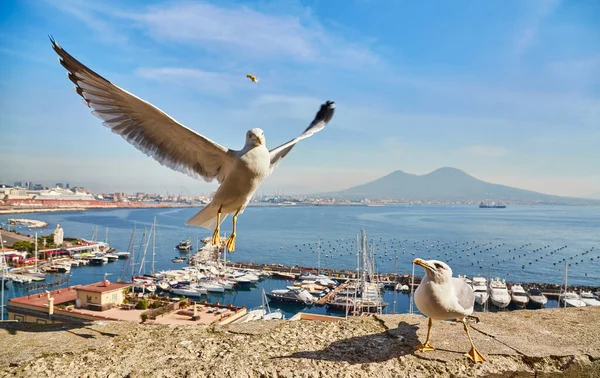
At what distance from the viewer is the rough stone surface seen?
1610 mm

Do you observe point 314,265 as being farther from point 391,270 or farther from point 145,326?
point 145,326

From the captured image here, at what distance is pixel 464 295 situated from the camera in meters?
2.13

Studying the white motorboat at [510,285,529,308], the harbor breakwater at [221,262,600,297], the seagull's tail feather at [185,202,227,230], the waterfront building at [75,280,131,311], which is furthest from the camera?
the harbor breakwater at [221,262,600,297]

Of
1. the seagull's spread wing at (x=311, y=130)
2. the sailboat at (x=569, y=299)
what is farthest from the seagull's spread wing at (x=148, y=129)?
the sailboat at (x=569, y=299)

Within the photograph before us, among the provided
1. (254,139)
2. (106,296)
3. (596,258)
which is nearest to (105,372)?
(254,139)

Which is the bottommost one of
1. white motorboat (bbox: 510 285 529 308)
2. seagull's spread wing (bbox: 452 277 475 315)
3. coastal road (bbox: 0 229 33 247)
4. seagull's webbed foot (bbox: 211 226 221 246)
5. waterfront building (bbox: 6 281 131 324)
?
coastal road (bbox: 0 229 33 247)

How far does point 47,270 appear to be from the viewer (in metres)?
31.0

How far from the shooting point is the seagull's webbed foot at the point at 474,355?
5.90 feet

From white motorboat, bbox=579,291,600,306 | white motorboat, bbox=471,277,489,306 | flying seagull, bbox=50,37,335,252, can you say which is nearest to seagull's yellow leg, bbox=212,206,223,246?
flying seagull, bbox=50,37,335,252

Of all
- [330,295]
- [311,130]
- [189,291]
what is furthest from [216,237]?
[189,291]

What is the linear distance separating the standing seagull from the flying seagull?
3.57ft

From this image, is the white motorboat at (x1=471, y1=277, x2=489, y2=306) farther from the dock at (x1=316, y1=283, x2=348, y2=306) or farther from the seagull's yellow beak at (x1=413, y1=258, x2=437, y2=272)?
the seagull's yellow beak at (x1=413, y1=258, x2=437, y2=272)

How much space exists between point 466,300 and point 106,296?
16.0m

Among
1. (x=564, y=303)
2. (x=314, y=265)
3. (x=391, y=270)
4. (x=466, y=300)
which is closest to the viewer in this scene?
(x=466, y=300)
